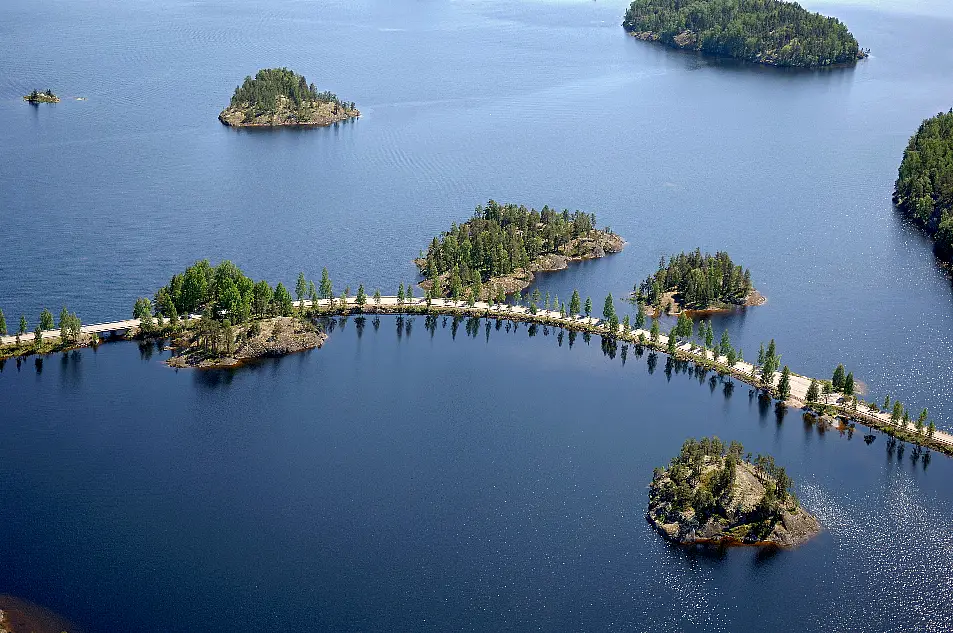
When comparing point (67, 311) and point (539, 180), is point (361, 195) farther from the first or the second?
point (67, 311)

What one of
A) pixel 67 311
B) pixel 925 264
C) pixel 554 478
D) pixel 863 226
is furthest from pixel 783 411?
pixel 67 311

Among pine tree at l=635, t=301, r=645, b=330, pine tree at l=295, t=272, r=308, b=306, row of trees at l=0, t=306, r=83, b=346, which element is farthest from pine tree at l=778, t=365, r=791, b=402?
row of trees at l=0, t=306, r=83, b=346

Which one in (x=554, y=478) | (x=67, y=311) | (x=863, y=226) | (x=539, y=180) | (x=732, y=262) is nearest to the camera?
(x=554, y=478)

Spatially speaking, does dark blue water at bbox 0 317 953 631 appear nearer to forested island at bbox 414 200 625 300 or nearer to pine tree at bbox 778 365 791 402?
pine tree at bbox 778 365 791 402

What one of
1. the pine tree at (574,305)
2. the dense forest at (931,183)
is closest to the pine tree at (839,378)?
the pine tree at (574,305)

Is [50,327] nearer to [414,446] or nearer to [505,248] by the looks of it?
[414,446]

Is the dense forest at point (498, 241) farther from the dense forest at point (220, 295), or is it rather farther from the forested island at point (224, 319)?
the dense forest at point (220, 295)
